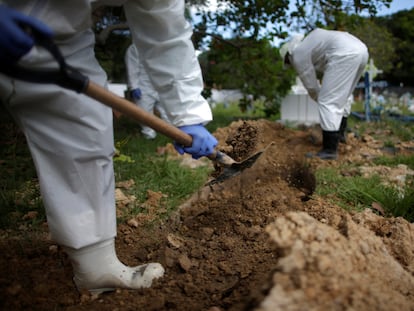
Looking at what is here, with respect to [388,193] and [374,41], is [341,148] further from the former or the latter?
[374,41]

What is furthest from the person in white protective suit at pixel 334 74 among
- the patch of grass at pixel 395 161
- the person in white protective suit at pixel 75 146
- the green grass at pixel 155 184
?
the person in white protective suit at pixel 75 146

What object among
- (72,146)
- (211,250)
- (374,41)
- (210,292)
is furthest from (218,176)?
(374,41)

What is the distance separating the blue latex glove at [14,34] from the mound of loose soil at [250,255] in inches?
35.8

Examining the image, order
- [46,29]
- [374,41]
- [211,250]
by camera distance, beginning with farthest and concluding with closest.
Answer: [374,41], [211,250], [46,29]

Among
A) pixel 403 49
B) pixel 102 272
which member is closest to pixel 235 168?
pixel 102 272

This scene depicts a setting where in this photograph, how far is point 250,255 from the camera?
5.35 ft

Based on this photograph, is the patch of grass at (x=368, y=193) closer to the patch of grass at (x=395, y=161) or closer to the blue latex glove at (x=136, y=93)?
the patch of grass at (x=395, y=161)

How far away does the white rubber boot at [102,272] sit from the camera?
136 cm

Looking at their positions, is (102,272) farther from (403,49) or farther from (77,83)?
(403,49)

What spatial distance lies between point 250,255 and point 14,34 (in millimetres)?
1315

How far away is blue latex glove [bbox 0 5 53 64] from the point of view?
3.17 ft

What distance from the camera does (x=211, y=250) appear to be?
170cm

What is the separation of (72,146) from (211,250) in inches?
33.4

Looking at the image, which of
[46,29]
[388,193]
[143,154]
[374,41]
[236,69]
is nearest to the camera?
[46,29]
